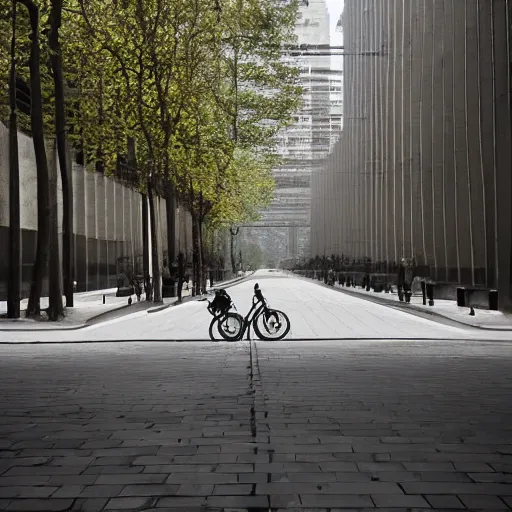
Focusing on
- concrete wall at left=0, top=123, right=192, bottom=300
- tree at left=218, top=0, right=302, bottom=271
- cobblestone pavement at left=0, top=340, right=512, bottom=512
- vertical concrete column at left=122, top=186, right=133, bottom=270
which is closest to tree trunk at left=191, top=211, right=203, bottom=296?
concrete wall at left=0, top=123, right=192, bottom=300

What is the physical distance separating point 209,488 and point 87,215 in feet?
145

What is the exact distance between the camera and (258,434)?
723cm

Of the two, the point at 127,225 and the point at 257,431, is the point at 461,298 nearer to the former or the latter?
the point at 257,431

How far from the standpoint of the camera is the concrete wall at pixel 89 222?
34909 millimetres

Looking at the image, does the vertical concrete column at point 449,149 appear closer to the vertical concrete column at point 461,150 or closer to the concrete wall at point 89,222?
the vertical concrete column at point 461,150

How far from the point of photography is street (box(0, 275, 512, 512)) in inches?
205

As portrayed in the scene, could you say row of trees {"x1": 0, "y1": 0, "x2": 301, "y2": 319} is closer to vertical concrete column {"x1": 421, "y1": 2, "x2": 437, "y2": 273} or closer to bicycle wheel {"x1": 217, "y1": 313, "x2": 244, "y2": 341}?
bicycle wheel {"x1": 217, "y1": 313, "x2": 244, "y2": 341}

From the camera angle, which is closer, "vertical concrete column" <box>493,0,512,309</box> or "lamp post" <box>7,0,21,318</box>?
"lamp post" <box>7,0,21,318</box>

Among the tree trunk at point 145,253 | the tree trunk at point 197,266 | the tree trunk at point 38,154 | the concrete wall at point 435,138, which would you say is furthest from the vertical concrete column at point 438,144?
the tree trunk at point 38,154

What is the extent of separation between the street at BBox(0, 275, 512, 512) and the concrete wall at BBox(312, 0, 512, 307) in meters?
14.9

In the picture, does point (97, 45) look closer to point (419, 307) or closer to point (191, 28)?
point (191, 28)

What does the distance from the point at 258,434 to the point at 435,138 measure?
3731 cm

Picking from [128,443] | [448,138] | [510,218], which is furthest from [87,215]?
[128,443]

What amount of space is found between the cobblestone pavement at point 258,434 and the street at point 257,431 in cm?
2
